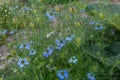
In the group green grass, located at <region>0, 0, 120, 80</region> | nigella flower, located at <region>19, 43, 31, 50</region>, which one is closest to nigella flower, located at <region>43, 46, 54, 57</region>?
green grass, located at <region>0, 0, 120, 80</region>

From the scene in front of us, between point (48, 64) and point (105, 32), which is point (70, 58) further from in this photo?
point (105, 32)

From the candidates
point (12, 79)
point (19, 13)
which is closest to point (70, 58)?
point (12, 79)

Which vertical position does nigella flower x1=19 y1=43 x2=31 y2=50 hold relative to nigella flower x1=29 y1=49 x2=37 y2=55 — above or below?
above

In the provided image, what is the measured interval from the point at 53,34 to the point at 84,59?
0.39 meters

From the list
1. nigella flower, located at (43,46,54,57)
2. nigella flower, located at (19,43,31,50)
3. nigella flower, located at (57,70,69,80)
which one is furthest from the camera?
nigella flower, located at (19,43,31,50)

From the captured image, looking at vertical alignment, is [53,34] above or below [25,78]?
above

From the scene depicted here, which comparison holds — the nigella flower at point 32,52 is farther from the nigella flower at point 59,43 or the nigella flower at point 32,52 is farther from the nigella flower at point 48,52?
the nigella flower at point 59,43

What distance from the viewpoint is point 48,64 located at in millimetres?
2980

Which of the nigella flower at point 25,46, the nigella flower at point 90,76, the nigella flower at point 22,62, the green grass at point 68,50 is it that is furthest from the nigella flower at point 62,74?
the nigella flower at point 25,46

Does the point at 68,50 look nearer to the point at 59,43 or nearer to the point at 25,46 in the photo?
the point at 59,43

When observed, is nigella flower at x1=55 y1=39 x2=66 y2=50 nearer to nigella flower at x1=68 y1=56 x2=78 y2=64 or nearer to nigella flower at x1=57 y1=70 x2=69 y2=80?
nigella flower at x1=68 y1=56 x2=78 y2=64

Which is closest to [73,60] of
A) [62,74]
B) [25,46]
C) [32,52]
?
[62,74]

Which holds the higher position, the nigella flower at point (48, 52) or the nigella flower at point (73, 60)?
the nigella flower at point (48, 52)

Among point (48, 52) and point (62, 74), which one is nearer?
point (62, 74)
